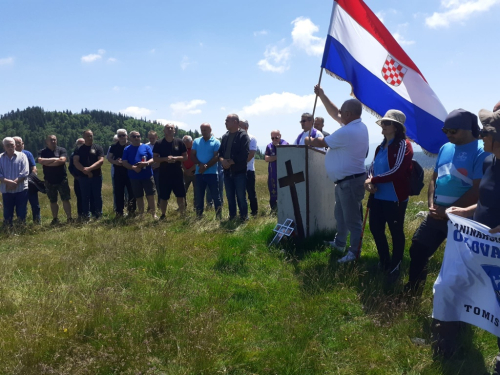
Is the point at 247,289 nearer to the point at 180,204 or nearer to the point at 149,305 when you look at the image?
the point at 149,305

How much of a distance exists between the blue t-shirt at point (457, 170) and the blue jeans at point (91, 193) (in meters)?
8.33

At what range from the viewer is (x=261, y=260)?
604 cm

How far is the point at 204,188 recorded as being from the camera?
9.44 meters

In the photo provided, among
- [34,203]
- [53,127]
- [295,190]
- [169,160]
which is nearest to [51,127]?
[53,127]

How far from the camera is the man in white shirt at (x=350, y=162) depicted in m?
5.58

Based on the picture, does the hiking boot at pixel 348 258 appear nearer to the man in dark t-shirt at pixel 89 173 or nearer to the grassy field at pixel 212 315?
the grassy field at pixel 212 315

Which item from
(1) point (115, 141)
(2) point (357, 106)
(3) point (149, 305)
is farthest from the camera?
(1) point (115, 141)

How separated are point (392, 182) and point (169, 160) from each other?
19.1 feet

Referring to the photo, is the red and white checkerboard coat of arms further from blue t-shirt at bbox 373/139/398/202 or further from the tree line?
the tree line

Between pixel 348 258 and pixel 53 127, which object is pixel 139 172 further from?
pixel 53 127

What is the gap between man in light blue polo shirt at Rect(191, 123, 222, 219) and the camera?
9250mm

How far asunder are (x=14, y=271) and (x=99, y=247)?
1299 millimetres

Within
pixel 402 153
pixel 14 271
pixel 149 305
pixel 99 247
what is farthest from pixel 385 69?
pixel 14 271

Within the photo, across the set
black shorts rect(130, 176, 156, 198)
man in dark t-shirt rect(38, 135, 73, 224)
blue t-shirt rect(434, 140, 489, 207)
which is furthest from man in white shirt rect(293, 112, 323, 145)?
man in dark t-shirt rect(38, 135, 73, 224)
